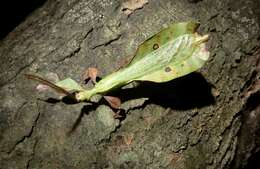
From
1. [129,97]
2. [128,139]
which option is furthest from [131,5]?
[128,139]

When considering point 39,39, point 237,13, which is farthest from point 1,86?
point 237,13

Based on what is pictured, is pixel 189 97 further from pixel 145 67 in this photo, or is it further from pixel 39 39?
pixel 39 39

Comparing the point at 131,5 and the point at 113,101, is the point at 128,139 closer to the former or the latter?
the point at 113,101

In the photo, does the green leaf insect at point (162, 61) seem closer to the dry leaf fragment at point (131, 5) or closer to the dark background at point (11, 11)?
the dry leaf fragment at point (131, 5)

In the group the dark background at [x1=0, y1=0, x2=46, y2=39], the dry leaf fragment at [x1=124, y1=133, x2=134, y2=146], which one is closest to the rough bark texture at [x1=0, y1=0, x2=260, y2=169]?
the dry leaf fragment at [x1=124, y1=133, x2=134, y2=146]

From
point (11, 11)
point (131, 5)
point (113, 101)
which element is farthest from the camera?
point (11, 11)
